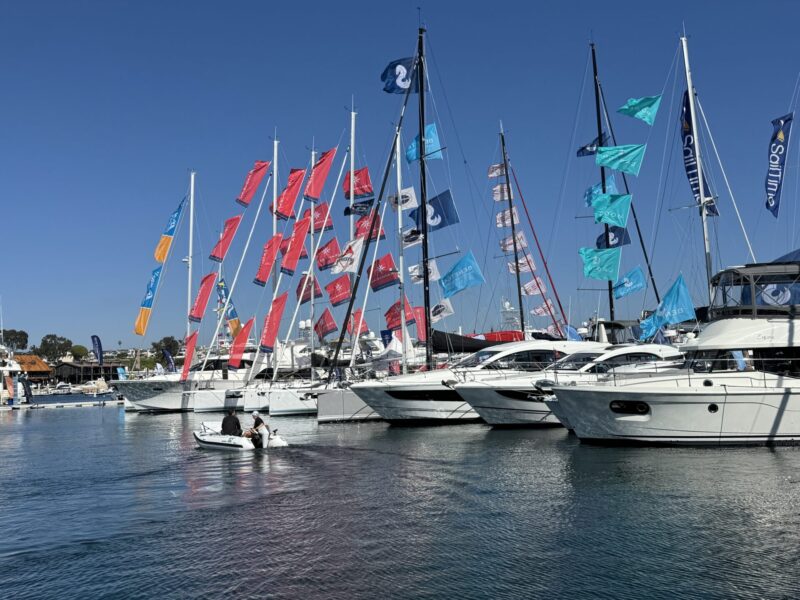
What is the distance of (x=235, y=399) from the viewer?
55.8 meters

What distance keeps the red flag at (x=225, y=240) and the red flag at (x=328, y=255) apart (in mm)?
10048

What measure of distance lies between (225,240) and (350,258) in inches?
756

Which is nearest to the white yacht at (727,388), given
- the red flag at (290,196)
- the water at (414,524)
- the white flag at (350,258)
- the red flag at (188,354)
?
the water at (414,524)

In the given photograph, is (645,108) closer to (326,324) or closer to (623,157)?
(623,157)

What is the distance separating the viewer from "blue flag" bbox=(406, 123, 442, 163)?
42.5m

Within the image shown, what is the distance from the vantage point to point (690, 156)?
3469 cm

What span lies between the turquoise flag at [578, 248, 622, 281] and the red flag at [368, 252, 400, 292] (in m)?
10.8

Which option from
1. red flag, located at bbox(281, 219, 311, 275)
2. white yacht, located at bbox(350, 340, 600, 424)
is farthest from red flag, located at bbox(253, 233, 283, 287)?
white yacht, located at bbox(350, 340, 600, 424)

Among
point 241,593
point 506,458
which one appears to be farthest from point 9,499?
point 506,458

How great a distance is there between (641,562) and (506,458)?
1227cm

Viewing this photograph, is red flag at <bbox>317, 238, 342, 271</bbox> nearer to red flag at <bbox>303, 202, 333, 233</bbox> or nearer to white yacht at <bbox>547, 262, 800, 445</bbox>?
red flag at <bbox>303, 202, 333, 233</bbox>

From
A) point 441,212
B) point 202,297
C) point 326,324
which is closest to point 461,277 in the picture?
point 441,212

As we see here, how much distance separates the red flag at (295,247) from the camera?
5497 cm

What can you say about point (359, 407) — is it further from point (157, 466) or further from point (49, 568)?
point (49, 568)
